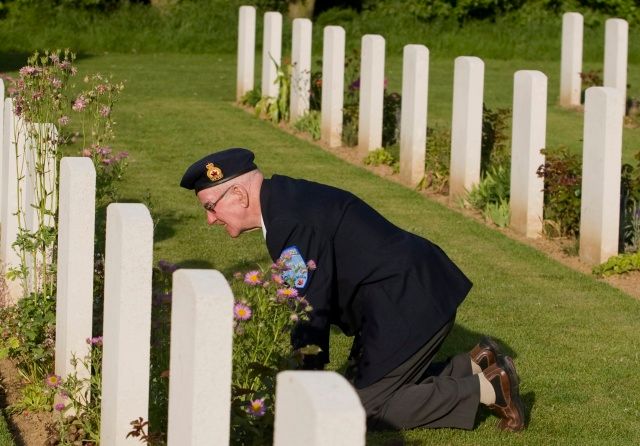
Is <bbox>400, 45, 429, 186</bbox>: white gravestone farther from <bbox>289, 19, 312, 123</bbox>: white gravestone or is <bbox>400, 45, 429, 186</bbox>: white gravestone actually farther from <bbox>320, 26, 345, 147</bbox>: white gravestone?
<bbox>289, 19, 312, 123</bbox>: white gravestone

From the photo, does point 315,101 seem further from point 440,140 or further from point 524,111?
point 524,111

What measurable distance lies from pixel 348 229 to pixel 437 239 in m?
4.67

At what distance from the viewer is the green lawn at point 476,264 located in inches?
239

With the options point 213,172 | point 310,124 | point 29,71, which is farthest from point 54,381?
point 310,124

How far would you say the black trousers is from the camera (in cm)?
556

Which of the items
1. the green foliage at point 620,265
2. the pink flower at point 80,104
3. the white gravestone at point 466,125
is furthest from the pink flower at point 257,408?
the white gravestone at point 466,125

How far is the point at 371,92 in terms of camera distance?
42.1ft

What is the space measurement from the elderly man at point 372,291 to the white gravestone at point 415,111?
6026 millimetres

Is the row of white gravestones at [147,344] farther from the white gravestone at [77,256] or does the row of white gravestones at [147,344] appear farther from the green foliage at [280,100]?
the green foliage at [280,100]

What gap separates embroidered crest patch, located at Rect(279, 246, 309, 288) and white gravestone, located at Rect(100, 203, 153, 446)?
534 millimetres

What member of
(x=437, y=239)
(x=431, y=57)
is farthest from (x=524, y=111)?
(x=431, y=57)

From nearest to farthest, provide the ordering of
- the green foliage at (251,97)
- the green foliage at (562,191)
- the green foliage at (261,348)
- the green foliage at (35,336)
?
the green foliage at (261,348) → the green foliage at (35,336) → the green foliage at (562,191) → the green foliage at (251,97)

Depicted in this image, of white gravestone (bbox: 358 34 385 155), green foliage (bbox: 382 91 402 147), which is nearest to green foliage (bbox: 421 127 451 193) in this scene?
white gravestone (bbox: 358 34 385 155)

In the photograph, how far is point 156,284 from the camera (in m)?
5.96
